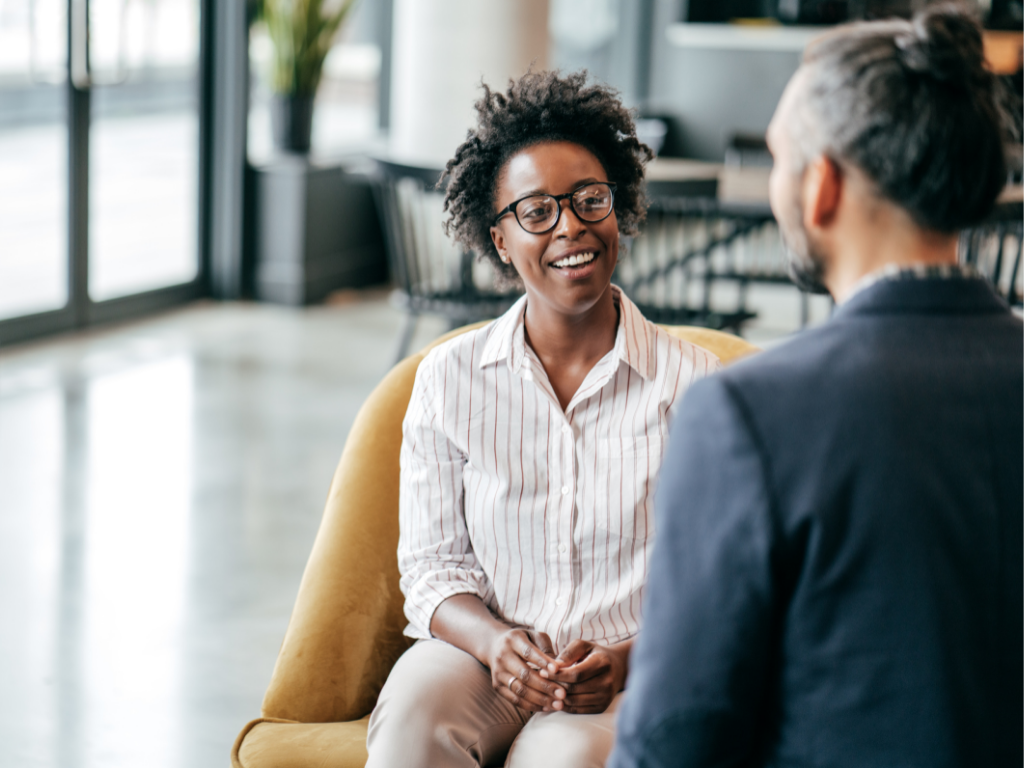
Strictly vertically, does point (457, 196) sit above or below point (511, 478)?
above

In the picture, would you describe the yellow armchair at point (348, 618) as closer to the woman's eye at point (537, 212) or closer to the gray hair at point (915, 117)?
the woman's eye at point (537, 212)

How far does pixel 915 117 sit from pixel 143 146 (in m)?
5.05

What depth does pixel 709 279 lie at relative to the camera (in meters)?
4.44

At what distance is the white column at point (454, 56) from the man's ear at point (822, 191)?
4.19 m

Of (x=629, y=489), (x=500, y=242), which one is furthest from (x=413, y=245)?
(x=629, y=489)

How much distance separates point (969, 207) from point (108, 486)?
119 inches

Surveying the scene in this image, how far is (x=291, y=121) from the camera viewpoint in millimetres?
5828

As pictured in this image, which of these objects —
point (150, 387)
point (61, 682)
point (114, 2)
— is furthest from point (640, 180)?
point (114, 2)

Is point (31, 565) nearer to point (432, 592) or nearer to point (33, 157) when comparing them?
point (432, 592)

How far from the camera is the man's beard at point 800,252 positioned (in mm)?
874

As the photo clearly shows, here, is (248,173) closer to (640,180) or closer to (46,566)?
(46,566)

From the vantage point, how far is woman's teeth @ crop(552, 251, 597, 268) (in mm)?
1562

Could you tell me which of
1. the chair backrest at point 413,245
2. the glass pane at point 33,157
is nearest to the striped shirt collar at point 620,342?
the chair backrest at point 413,245

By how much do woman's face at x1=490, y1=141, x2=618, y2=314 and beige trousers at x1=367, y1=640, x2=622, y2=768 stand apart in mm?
486
